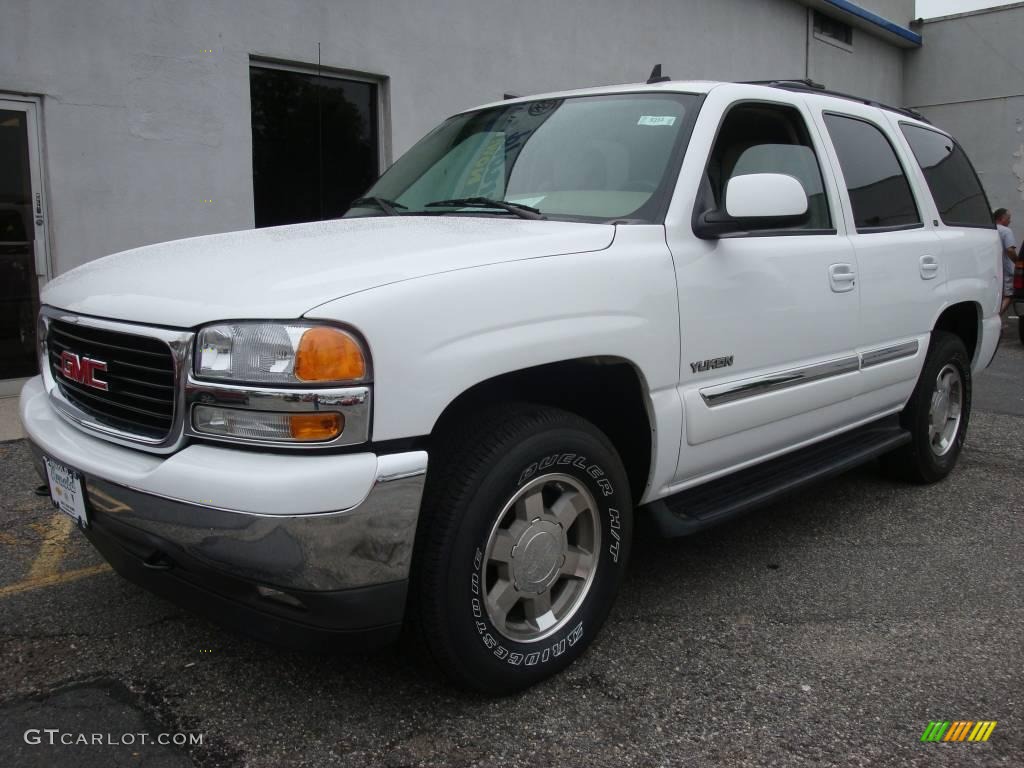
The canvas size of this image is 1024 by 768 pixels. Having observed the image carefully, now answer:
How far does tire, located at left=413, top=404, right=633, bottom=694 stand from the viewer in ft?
7.67

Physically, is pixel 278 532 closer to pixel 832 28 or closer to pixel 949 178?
pixel 949 178

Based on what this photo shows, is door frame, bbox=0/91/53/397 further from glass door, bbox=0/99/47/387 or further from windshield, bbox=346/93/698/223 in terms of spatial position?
windshield, bbox=346/93/698/223

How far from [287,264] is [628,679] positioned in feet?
5.26

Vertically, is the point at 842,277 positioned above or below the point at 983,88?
below

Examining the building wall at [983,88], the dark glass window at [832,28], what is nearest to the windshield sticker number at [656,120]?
the dark glass window at [832,28]

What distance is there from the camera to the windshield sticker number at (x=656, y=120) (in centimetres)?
324

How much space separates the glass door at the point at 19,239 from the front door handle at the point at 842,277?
18.8 ft

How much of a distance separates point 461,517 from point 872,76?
1850 centimetres

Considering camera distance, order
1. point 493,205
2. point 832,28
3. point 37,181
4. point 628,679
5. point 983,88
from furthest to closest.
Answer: point 983,88
point 832,28
point 37,181
point 493,205
point 628,679

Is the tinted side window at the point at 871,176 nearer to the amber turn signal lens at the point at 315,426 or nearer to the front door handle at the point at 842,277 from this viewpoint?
the front door handle at the point at 842,277

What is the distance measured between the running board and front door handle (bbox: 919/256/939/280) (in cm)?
73

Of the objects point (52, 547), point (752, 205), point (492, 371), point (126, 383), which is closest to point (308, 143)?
point (52, 547)

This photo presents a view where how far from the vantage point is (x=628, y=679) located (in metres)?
2.75

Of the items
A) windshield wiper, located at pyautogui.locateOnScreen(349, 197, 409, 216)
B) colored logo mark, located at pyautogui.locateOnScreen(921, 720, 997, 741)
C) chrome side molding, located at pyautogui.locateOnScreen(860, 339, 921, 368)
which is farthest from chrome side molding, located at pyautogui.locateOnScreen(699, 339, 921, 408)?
windshield wiper, located at pyautogui.locateOnScreen(349, 197, 409, 216)
